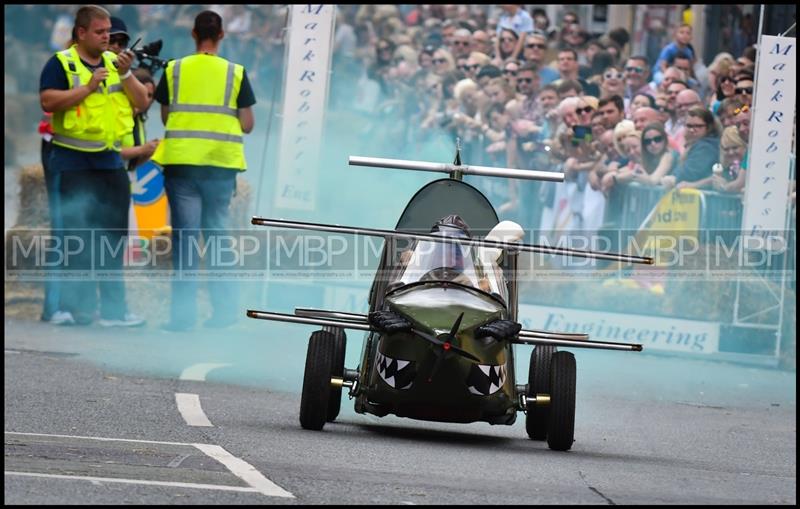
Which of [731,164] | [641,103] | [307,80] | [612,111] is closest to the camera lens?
[307,80]

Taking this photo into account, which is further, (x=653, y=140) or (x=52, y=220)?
(x=653, y=140)

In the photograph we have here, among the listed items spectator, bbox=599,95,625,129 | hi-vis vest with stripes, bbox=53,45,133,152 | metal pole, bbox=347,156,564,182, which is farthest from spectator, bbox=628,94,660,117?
metal pole, bbox=347,156,564,182

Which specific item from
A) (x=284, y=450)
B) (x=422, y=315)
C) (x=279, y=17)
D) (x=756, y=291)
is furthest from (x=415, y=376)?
(x=279, y=17)

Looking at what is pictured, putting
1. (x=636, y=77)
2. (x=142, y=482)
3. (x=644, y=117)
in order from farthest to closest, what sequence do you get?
(x=636, y=77) → (x=644, y=117) → (x=142, y=482)

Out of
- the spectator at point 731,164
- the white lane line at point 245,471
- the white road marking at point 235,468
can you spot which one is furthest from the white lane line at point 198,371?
the spectator at point 731,164

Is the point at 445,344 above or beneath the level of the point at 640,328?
above

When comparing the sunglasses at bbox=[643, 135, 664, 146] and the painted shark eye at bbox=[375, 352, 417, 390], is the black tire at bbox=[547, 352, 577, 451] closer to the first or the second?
the painted shark eye at bbox=[375, 352, 417, 390]

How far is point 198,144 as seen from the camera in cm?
1571

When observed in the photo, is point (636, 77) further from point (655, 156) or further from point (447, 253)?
point (447, 253)

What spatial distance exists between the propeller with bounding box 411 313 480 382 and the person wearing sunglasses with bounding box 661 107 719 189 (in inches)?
330

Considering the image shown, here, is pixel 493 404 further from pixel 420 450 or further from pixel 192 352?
pixel 192 352

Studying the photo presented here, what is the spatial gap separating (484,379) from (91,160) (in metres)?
6.77

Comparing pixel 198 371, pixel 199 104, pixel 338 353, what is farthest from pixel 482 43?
pixel 338 353

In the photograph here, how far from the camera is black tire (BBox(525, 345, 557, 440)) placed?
1049 centimetres
